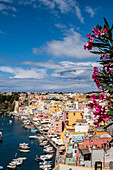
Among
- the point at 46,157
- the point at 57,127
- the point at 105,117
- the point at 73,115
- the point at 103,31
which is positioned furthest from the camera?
the point at 57,127

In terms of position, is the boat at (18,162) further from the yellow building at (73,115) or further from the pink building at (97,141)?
the yellow building at (73,115)

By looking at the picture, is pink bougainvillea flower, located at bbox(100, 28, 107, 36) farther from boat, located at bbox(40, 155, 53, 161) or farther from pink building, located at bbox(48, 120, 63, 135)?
pink building, located at bbox(48, 120, 63, 135)

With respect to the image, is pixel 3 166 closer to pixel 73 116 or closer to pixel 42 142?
pixel 42 142

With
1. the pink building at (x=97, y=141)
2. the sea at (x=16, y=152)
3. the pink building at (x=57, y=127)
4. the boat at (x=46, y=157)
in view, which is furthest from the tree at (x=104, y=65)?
the pink building at (x=57, y=127)

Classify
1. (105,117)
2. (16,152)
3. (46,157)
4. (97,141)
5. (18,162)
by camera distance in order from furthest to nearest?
(16,152) → (46,157) → (18,162) → (97,141) → (105,117)

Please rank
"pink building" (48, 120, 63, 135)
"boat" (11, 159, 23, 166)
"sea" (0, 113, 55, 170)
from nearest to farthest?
"boat" (11, 159, 23, 166), "sea" (0, 113, 55, 170), "pink building" (48, 120, 63, 135)

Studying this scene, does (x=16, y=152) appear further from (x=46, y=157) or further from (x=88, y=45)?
(x=88, y=45)

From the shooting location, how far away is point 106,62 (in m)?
2.58

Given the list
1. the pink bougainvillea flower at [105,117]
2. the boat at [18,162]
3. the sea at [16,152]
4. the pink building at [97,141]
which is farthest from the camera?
the sea at [16,152]

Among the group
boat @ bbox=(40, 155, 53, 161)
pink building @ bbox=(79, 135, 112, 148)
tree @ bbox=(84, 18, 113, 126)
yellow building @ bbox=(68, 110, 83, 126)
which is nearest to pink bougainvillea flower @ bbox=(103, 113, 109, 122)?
tree @ bbox=(84, 18, 113, 126)

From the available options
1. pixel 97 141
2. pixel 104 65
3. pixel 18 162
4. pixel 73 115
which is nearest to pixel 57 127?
pixel 73 115

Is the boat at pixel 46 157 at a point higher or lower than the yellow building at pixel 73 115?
lower

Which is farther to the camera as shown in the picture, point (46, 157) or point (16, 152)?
point (16, 152)

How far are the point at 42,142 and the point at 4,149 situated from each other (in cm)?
617
